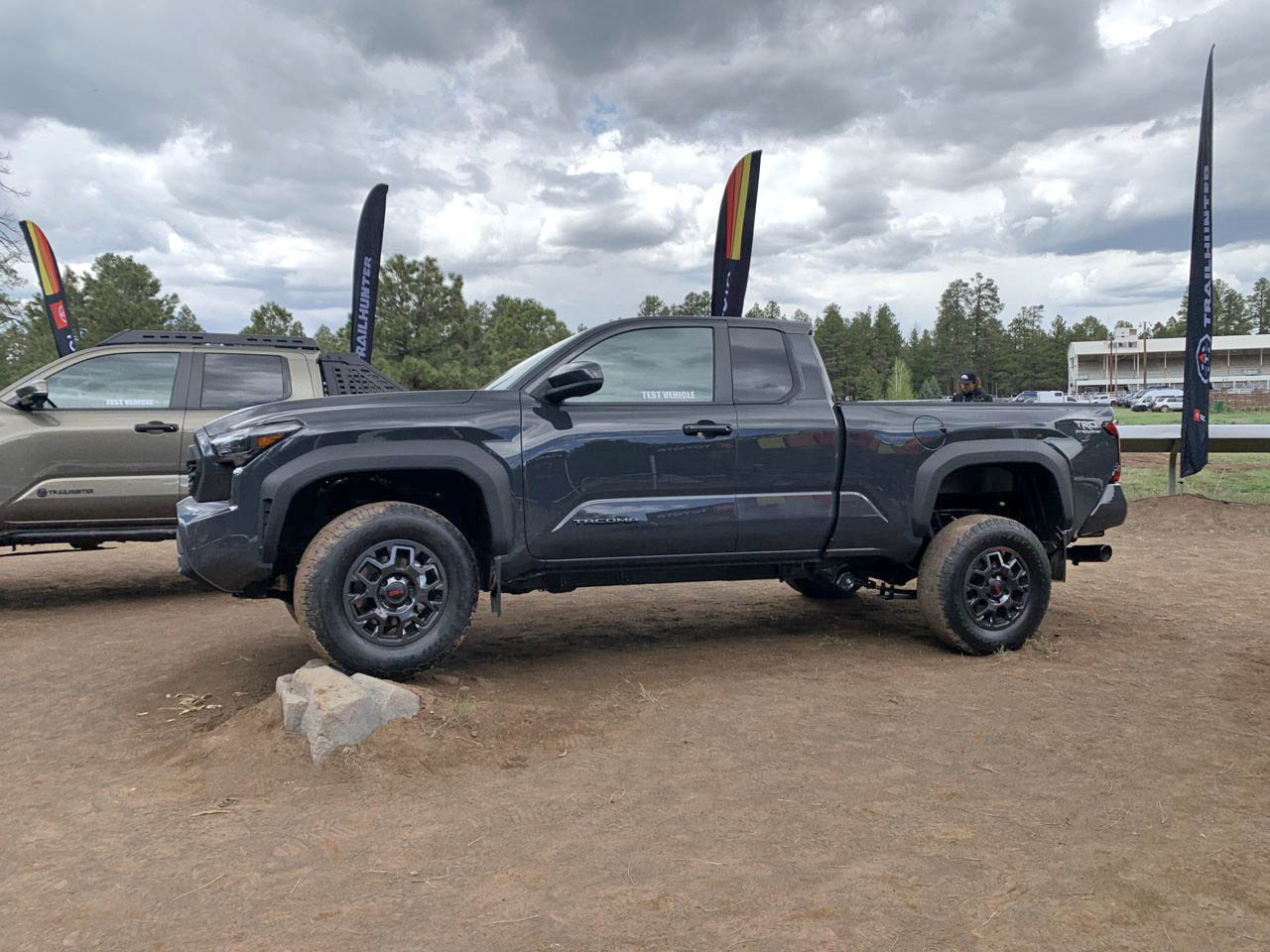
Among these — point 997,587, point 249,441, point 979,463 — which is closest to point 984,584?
point 997,587

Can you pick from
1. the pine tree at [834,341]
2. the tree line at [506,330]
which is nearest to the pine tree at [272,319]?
the tree line at [506,330]

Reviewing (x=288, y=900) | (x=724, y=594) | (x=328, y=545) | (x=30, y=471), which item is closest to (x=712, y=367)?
(x=328, y=545)

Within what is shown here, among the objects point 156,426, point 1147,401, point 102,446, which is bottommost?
point 1147,401

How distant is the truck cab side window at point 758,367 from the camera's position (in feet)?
17.0

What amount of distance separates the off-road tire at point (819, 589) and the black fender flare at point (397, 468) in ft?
9.69

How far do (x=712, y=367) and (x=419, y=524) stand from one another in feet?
6.00

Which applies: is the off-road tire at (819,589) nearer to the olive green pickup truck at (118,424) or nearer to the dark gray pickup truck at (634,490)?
the dark gray pickup truck at (634,490)

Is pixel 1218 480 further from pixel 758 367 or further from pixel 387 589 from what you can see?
pixel 387 589

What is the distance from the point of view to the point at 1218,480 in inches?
640

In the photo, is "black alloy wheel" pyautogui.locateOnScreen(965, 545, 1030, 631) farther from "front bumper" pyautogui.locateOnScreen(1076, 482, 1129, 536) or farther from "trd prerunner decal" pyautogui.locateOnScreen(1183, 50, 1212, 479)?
"trd prerunner decal" pyautogui.locateOnScreen(1183, 50, 1212, 479)

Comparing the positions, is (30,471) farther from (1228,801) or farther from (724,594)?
(1228,801)

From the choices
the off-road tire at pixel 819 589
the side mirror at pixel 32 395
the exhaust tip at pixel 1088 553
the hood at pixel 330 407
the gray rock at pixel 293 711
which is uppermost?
the side mirror at pixel 32 395

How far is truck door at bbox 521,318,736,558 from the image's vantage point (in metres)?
4.71

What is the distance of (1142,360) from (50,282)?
100822mm
